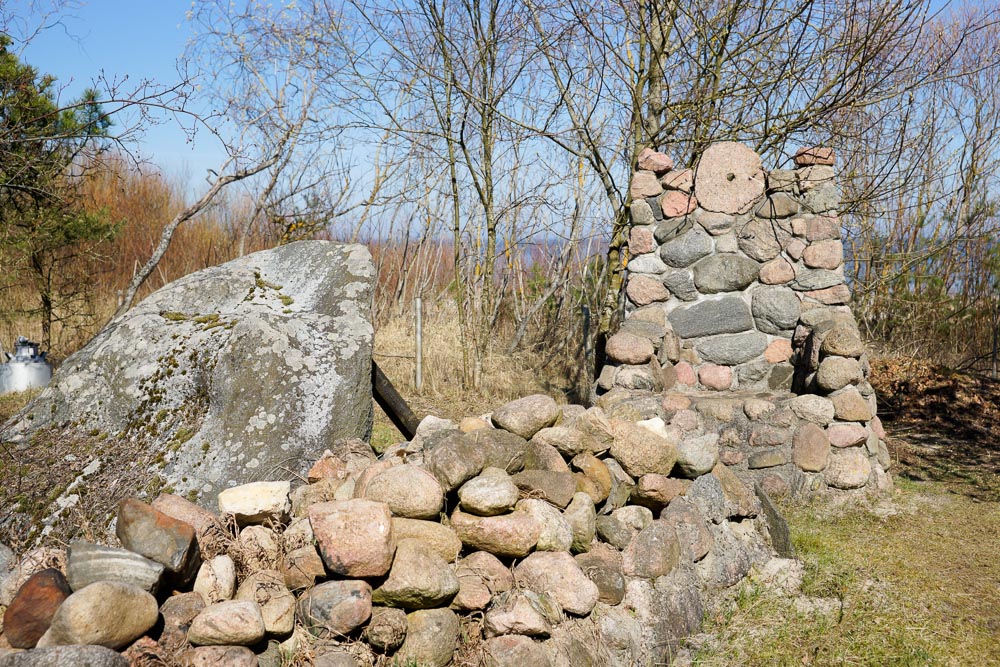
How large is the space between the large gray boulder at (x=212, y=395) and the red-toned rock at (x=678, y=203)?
2613mm

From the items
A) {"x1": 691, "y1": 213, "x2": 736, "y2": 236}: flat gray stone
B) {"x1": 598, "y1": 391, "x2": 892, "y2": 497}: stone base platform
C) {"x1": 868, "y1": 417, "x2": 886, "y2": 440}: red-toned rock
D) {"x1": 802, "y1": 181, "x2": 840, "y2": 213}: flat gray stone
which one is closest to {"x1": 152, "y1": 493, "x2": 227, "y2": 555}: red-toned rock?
{"x1": 598, "y1": 391, "x2": 892, "y2": 497}: stone base platform

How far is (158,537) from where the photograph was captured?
2.42 metres

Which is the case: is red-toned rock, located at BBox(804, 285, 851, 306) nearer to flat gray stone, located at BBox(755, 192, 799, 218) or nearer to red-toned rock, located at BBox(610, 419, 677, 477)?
flat gray stone, located at BBox(755, 192, 799, 218)

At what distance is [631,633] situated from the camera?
2902 mm

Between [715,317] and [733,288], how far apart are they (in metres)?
0.24

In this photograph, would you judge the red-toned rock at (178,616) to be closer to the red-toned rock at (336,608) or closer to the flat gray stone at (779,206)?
the red-toned rock at (336,608)

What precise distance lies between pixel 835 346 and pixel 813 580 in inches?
67.5

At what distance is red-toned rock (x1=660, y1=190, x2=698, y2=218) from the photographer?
550 cm

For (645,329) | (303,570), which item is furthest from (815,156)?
(303,570)

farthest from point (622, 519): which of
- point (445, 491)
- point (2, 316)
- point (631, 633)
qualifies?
point (2, 316)

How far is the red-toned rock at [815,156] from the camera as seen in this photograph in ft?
17.3

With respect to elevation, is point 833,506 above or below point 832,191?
below

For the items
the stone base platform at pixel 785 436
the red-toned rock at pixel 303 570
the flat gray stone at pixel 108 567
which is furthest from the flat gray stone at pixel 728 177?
the flat gray stone at pixel 108 567

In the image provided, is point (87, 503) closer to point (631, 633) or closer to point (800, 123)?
point (631, 633)
